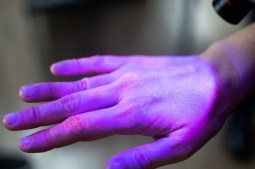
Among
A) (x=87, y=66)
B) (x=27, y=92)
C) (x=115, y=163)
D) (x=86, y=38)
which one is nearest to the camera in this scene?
(x=115, y=163)

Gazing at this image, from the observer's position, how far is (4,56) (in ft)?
5.30

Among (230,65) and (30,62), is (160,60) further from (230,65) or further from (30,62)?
(30,62)

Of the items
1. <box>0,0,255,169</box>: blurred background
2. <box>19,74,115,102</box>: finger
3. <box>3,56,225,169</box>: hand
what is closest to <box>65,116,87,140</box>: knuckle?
<box>3,56,225,169</box>: hand

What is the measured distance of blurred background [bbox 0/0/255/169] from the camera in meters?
1.32

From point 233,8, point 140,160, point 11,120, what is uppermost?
point 233,8

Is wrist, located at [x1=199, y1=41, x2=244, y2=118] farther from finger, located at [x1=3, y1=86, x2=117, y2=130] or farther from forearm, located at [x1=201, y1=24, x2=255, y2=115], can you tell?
finger, located at [x1=3, y1=86, x2=117, y2=130]

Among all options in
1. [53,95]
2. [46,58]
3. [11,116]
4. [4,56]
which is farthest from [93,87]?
[4,56]

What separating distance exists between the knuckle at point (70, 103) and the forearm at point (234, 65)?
0.30m

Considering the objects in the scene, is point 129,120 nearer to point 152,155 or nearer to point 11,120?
point 152,155

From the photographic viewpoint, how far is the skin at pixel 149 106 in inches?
24.9

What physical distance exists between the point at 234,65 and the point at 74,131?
392 millimetres

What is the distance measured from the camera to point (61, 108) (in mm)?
669

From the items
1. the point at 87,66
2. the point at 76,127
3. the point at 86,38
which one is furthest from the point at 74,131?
the point at 86,38

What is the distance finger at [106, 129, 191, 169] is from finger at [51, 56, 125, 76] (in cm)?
28
